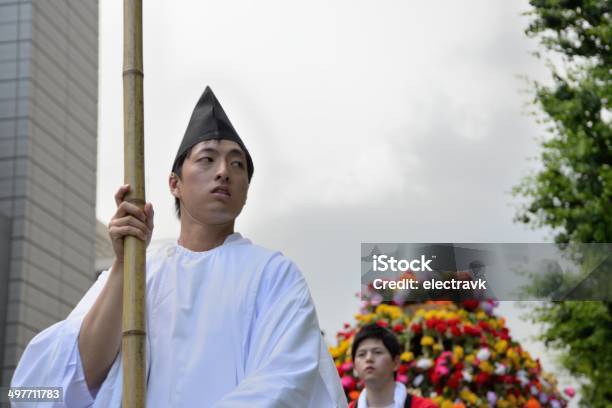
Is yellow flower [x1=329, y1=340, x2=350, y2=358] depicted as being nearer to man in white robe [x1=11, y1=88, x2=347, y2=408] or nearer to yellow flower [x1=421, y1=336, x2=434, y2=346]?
yellow flower [x1=421, y1=336, x2=434, y2=346]

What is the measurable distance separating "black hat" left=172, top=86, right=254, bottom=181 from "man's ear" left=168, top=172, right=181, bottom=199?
2 centimetres

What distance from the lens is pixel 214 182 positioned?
3277 mm

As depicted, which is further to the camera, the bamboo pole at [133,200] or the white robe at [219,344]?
the white robe at [219,344]

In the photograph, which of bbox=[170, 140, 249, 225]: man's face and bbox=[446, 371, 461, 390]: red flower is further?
bbox=[446, 371, 461, 390]: red flower

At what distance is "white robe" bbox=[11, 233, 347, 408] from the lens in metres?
2.94

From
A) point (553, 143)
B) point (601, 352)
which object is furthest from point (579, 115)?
point (601, 352)

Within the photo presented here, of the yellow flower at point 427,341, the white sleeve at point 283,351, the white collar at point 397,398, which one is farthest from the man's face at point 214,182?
the yellow flower at point 427,341

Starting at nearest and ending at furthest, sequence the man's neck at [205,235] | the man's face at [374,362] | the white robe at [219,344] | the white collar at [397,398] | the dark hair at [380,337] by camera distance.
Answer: the white robe at [219,344] < the man's neck at [205,235] < the white collar at [397,398] < the man's face at [374,362] < the dark hair at [380,337]

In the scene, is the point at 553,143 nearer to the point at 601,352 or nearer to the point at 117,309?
the point at 601,352

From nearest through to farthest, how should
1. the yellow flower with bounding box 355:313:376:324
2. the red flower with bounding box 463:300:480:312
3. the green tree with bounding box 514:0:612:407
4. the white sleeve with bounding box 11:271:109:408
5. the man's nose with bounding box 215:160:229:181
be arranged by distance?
the white sleeve with bounding box 11:271:109:408 < the man's nose with bounding box 215:160:229:181 < the yellow flower with bounding box 355:313:376:324 < the red flower with bounding box 463:300:480:312 < the green tree with bounding box 514:0:612:407

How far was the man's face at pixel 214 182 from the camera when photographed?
3277 millimetres

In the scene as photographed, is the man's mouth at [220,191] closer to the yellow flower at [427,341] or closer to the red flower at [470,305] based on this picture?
the yellow flower at [427,341]

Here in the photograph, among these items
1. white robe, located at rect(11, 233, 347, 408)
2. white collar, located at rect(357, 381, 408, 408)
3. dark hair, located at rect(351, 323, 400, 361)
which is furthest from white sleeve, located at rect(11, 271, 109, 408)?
dark hair, located at rect(351, 323, 400, 361)

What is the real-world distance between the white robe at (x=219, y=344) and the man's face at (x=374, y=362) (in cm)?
258
